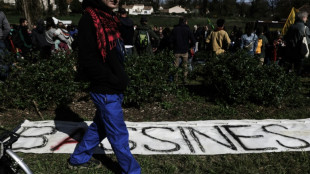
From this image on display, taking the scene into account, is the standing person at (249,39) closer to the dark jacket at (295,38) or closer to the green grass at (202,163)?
the dark jacket at (295,38)

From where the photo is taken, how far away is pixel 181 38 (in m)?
7.86

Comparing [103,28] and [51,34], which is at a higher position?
[103,28]

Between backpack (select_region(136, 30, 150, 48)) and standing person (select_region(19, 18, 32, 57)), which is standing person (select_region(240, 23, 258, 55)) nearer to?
backpack (select_region(136, 30, 150, 48))

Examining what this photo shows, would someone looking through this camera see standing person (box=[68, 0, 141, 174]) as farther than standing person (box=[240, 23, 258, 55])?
No

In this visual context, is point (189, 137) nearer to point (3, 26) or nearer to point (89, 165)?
point (89, 165)

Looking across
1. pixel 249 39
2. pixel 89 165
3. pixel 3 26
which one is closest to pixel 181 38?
pixel 249 39

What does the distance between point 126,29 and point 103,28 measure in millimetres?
5428

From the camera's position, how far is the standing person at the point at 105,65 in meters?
2.74

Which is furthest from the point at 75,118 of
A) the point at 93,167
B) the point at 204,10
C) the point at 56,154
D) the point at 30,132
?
the point at 204,10

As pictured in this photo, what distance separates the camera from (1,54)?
579 centimetres

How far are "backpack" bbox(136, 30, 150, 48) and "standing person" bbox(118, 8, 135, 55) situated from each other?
305 mm

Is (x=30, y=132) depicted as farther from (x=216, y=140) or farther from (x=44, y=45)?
(x=44, y=45)

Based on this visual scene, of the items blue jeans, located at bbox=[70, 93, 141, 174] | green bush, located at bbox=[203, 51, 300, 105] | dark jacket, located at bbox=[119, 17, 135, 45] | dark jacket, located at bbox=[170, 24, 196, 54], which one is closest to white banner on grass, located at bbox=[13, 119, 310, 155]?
green bush, located at bbox=[203, 51, 300, 105]

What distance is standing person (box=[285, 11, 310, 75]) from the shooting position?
7.39m
